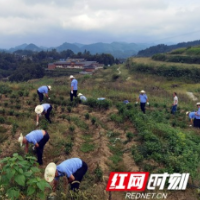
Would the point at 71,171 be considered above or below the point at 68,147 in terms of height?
above

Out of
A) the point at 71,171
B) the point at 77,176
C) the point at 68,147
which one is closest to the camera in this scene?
the point at 71,171

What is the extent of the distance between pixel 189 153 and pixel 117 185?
3.48 m

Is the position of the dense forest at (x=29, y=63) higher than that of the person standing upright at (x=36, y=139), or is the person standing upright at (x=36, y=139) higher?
the dense forest at (x=29, y=63)

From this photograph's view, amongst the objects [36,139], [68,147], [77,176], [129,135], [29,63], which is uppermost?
[29,63]

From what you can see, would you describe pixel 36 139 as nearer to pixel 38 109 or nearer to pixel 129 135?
pixel 38 109

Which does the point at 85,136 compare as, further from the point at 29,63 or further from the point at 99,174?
the point at 29,63

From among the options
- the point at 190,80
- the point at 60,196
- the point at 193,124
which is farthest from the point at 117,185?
the point at 190,80

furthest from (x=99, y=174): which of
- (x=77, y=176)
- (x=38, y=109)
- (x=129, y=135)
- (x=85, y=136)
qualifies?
(x=38, y=109)

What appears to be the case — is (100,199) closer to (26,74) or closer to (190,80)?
(190,80)

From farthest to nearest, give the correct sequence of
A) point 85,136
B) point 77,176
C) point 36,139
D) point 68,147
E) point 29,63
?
1. point 29,63
2. point 85,136
3. point 68,147
4. point 36,139
5. point 77,176

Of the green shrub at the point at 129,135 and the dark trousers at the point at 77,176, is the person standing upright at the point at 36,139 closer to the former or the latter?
the dark trousers at the point at 77,176

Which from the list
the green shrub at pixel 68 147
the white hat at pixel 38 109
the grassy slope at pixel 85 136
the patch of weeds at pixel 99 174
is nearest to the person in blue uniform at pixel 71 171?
the grassy slope at pixel 85 136

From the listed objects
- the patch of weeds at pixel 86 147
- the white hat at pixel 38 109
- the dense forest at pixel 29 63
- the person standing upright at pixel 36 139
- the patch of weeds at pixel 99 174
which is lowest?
the patch of weeds at pixel 86 147

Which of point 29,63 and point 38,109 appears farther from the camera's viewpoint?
point 29,63
